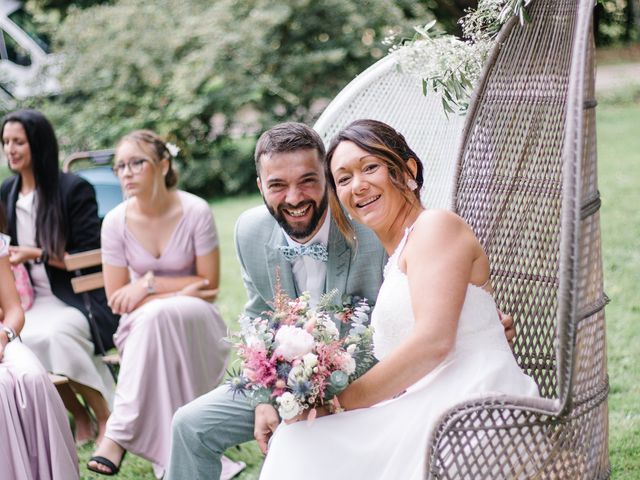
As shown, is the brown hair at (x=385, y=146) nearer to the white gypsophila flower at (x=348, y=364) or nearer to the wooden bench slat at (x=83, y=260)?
the white gypsophila flower at (x=348, y=364)

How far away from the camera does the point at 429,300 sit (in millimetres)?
2244

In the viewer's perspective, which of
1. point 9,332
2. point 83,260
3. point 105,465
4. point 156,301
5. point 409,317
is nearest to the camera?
point 409,317

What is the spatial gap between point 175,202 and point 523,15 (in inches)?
76.2

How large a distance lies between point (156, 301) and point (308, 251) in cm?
113

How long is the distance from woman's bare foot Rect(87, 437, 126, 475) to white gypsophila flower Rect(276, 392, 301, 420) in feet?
5.79

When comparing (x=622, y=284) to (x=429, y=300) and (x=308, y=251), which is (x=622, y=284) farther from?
(x=429, y=300)

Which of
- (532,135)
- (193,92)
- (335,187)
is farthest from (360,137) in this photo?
(193,92)

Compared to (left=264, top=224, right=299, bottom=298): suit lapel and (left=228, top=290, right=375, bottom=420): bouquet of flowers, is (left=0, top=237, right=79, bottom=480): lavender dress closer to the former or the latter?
(left=264, top=224, right=299, bottom=298): suit lapel

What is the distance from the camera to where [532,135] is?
9.66 ft

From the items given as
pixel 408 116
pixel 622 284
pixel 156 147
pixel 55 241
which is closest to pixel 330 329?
pixel 408 116

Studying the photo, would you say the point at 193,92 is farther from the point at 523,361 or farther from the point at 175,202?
the point at 523,361

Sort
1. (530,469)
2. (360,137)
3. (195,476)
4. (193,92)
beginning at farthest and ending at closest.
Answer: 1. (193,92)
2. (195,476)
3. (360,137)
4. (530,469)

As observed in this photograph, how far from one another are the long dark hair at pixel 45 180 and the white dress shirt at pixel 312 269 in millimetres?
1770

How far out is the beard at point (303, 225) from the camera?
2908 mm
